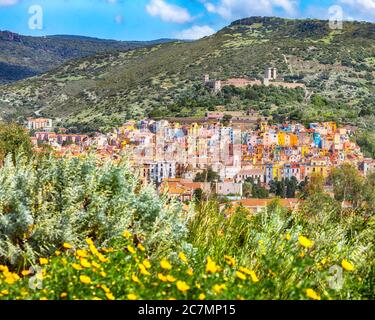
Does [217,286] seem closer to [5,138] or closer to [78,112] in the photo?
[5,138]

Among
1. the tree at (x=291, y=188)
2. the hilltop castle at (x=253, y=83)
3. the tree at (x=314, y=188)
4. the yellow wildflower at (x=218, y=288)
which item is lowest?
the tree at (x=291, y=188)

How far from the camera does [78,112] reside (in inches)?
2795

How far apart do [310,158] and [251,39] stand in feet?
157

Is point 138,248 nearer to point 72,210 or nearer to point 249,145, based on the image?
point 72,210

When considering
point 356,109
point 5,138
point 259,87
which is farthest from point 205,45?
point 5,138

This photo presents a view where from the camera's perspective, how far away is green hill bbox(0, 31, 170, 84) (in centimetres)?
10892

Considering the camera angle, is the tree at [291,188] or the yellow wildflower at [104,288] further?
the tree at [291,188]

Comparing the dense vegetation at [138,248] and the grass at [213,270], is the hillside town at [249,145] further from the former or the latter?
the grass at [213,270]

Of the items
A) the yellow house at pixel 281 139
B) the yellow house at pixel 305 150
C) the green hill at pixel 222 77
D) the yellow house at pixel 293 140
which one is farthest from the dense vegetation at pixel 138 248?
the green hill at pixel 222 77

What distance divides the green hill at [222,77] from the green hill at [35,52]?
1652 cm

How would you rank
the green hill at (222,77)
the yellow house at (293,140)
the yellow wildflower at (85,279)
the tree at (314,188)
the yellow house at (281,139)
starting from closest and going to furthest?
1. the yellow wildflower at (85,279)
2. the tree at (314,188)
3. the yellow house at (281,139)
4. the yellow house at (293,140)
5. the green hill at (222,77)

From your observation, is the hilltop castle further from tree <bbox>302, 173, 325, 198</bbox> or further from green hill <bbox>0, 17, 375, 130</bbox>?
tree <bbox>302, 173, 325, 198</bbox>

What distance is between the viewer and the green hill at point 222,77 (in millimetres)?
63562

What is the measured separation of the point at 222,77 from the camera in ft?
237
